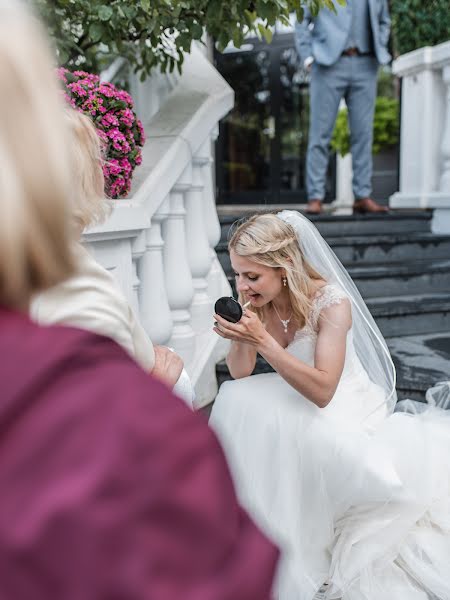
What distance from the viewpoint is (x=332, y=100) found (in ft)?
15.7

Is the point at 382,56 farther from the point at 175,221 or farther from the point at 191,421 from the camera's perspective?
the point at 191,421

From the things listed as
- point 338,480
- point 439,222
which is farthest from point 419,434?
point 439,222

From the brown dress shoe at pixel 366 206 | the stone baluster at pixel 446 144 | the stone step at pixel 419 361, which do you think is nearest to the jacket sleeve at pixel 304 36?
the stone baluster at pixel 446 144

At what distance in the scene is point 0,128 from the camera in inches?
22.4

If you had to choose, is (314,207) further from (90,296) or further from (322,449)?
(90,296)

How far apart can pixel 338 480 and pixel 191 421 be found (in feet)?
5.15

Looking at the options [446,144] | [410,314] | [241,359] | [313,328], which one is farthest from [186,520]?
[446,144]

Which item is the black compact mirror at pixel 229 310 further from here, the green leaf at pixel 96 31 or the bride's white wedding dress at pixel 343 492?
the green leaf at pixel 96 31

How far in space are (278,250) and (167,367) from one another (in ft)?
2.56

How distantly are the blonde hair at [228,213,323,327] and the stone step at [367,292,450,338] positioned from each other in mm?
1482

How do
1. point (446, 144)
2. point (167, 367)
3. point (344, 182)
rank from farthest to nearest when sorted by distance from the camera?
point (344, 182) → point (446, 144) → point (167, 367)

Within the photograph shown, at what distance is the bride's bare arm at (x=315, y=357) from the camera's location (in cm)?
203

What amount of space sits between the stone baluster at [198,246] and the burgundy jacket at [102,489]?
261cm

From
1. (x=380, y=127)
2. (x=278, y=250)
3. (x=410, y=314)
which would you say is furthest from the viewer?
(x=380, y=127)
